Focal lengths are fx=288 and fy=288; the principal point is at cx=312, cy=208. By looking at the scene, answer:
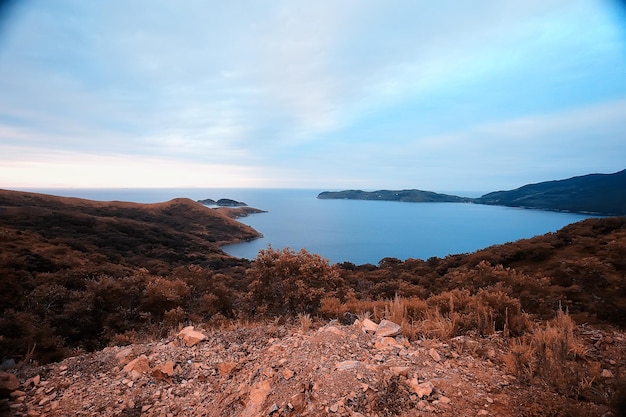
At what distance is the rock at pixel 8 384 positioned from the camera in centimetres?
345

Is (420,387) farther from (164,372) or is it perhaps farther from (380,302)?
(380,302)

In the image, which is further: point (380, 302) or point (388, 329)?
point (380, 302)

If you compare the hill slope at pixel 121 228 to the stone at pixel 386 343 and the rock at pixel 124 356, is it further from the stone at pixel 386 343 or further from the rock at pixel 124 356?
the stone at pixel 386 343

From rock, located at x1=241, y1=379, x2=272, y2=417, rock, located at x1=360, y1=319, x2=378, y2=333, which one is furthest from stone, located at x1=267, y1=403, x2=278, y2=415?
rock, located at x1=360, y1=319, x2=378, y2=333

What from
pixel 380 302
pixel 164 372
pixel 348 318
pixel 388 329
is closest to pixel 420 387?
pixel 388 329

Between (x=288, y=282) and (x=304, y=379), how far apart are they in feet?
18.1

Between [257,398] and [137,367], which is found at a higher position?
[257,398]

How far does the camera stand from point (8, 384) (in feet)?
11.5

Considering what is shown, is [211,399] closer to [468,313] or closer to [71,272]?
[468,313]

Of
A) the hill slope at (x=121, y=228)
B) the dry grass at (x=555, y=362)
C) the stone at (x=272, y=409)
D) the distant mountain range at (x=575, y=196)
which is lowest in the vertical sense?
the hill slope at (x=121, y=228)

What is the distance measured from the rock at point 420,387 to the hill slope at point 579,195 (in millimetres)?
93593

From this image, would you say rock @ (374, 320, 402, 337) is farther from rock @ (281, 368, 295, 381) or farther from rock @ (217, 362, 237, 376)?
rock @ (217, 362, 237, 376)

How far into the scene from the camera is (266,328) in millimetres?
5145

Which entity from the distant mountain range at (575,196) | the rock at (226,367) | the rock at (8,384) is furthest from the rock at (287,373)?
the distant mountain range at (575,196)
